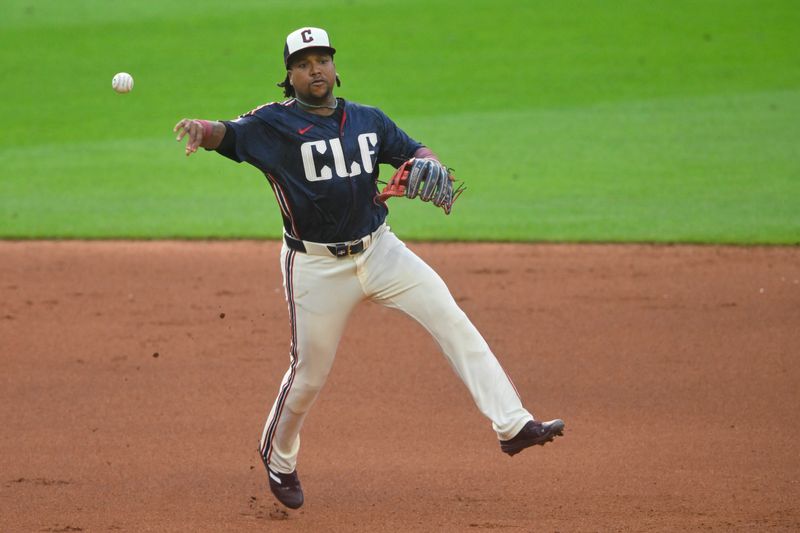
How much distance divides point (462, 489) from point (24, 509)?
2.14 m

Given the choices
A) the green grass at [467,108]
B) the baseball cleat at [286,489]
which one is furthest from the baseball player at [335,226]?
the green grass at [467,108]

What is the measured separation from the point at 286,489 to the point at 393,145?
1.74 metres

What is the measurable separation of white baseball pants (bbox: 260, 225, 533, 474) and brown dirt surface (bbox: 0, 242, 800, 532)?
0.64m

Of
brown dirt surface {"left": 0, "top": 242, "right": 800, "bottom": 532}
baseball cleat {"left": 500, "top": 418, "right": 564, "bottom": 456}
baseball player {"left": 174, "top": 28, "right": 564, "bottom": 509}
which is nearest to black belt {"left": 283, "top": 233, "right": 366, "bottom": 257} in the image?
baseball player {"left": 174, "top": 28, "right": 564, "bottom": 509}

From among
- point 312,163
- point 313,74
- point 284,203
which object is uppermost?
point 313,74

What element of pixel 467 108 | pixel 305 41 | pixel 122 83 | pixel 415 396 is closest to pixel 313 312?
pixel 305 41

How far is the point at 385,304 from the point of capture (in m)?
5.57

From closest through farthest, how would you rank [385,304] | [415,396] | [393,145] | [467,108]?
[385,304]
[393,145]
[415,396]
[467,108]

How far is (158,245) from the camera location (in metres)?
11.3

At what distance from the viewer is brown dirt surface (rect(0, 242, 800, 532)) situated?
5758 millimetres

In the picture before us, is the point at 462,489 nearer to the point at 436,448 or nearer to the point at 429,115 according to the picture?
the point at 436,448

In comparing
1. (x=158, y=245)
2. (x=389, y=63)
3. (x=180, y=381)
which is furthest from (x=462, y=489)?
(x=389, y=63)

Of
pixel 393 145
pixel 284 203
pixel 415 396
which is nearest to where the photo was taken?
pixel 284 203

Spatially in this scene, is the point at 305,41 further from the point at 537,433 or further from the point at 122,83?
the point at 537,433
